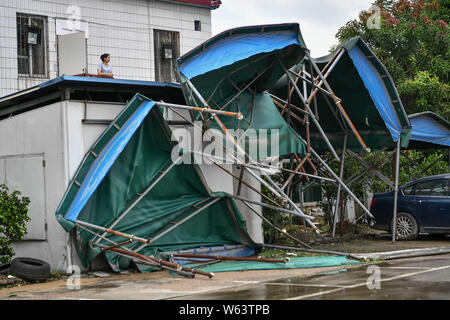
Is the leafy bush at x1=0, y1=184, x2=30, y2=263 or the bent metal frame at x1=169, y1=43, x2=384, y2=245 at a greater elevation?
the bent metal frame at x1=169, y1=43, x2=384, y2=245

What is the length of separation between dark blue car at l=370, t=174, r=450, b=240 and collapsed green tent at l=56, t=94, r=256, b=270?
4.63 m

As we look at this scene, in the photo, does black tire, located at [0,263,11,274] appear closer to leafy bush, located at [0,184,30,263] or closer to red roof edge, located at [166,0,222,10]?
leafy bush, located at [0,184,30,263]

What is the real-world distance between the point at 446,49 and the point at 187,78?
50.6 feet

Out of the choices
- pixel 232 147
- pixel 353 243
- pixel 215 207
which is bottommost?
pixel 353 243

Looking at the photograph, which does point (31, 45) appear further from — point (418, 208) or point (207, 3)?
point (418, 208)

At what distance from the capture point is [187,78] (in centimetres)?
1161

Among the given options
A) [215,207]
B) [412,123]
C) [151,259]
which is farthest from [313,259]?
[412,123]

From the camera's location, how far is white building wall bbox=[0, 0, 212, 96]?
17.6 m

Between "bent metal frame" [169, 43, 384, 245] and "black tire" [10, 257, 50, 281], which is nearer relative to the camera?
"black tire" [10, 257, 50, 281]

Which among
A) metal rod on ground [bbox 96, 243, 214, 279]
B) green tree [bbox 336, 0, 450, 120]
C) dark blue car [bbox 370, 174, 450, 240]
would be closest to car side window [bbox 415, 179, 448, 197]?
dark blue car [bbox 370, 174, 450, 240]

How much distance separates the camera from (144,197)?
11992 mm

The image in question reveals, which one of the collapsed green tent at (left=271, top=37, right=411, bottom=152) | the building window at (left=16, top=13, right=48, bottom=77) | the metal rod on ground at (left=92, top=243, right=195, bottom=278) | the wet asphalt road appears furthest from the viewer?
the building window at (left=16, top=13, right=48, bottom=77)

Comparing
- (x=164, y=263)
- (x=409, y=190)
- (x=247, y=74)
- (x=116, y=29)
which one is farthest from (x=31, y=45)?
(x=409, y=190)
